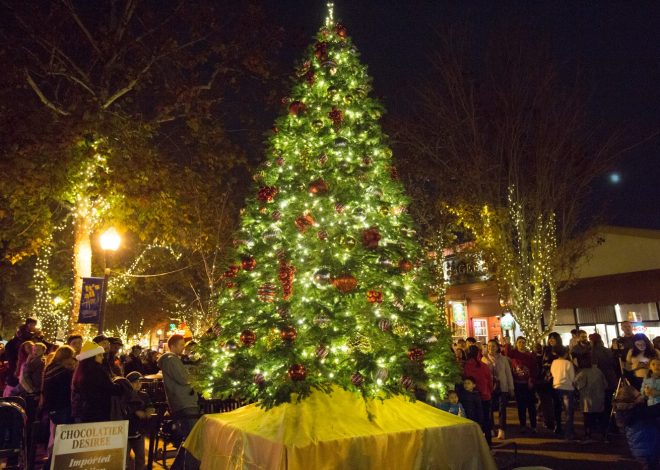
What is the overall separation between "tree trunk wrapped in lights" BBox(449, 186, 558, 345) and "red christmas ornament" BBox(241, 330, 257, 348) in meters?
13.4

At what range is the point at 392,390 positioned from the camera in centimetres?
584

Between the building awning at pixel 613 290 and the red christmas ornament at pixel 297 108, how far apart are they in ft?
55.8

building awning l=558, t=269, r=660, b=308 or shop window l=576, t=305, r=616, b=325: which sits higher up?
building awning l=558, t=269, r=660, b=308

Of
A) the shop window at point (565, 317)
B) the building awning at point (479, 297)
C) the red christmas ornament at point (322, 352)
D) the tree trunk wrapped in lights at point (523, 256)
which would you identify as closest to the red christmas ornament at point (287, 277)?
the red christmas ornament at point (322, 352)

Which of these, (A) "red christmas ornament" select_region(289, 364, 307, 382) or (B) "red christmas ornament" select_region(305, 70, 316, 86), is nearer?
(A) "red christmas ornament" select_region(289, 364, 307, 382)

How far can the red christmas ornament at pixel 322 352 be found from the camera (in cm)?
584

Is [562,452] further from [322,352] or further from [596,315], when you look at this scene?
[596,315]

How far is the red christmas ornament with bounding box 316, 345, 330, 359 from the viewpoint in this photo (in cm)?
584

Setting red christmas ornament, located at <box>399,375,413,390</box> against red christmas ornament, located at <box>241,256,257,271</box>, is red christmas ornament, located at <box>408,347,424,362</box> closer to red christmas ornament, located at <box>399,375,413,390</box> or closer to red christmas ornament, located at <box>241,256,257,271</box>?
red christmas ornament, located at <box>399,375,413,390</box>

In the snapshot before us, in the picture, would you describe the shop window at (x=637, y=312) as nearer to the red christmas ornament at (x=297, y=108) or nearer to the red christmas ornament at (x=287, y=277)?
the red christmas ornament at (x=297, y=108)

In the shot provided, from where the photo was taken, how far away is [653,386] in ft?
23.0

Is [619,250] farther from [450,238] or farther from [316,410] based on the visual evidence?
[316,410]

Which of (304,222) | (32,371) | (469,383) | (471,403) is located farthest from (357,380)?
(32,371)

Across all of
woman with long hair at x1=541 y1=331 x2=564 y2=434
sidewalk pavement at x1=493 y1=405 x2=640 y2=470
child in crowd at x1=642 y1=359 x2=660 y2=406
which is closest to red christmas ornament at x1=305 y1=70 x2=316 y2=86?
sidewalk pavement at x1=493 y1=405 x2=640 y2=470
